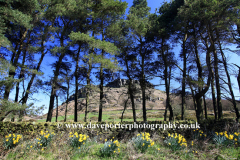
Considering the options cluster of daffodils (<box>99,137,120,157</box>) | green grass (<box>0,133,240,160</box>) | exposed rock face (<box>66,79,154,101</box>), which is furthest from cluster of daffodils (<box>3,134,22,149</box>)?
exposed rock face (<box>66,79,154,101</box>)

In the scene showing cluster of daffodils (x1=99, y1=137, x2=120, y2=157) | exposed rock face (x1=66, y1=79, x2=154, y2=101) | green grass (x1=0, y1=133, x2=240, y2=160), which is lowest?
green grass (x1=0, y1=133, x2=240, y2=160)

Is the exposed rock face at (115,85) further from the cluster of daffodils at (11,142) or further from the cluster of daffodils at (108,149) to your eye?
the cluster of daffodils at (108,149)

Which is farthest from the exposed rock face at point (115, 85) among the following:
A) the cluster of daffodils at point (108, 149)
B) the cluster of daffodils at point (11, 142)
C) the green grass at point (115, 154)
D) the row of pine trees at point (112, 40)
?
the cluster of daffodils at point (108, 149)

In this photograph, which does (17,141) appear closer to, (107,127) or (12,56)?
(107,127)

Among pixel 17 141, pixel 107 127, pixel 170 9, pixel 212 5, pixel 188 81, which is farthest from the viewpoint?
pixel 170 9

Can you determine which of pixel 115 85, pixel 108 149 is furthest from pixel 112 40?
pixel 108 149

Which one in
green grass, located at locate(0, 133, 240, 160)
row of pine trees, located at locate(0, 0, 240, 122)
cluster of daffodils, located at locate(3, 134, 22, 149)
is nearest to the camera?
green grass, located at locate(0, 133, 240, 160)

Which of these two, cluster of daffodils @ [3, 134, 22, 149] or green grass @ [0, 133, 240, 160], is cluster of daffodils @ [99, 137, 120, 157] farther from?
cluster of daffodils @ [3, 134, 22, 149]

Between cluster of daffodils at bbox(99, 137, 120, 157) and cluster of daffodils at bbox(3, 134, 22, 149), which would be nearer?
cluster of daffodils at bbox(99, 137, 120, 157)

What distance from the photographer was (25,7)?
31.2ft

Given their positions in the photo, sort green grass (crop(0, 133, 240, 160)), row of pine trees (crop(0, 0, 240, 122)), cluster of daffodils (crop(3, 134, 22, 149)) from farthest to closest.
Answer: row of pine trees (crop(0, 0, 240, 122)) < cluster of daffodils (crop(3, 134, 22, 149)) < green grass (crop(0, 133, 240, 160))

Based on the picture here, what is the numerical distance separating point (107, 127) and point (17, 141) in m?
2.99

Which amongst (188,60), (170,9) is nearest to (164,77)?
(188,60)

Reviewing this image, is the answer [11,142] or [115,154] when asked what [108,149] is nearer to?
[115,154]
